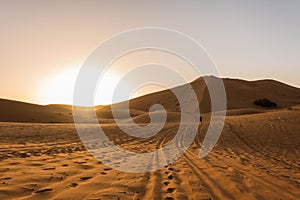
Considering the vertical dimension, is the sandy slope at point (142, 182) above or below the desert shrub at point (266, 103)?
below

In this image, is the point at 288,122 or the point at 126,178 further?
the point at 288,122

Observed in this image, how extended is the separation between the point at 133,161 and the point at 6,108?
27.4 meters

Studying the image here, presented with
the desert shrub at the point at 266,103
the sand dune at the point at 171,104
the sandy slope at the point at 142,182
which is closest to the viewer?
the sandy slope at the point at 142,182

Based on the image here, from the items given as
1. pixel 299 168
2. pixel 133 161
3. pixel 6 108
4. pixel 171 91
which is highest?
pixel 171 91

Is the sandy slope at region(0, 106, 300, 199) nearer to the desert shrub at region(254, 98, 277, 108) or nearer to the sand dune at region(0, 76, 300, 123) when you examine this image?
the sand dune at region(0, 76, 300, 123)

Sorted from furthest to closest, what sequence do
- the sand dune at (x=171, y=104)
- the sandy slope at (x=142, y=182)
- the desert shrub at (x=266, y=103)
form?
the desert shrub at (x=266, y=103) → the sand dune at (x=171, y=104) → the sandy slope at (x=142, y=182)

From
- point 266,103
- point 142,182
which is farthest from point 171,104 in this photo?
point 142,182

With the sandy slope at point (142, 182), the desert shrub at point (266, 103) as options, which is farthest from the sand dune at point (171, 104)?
the sandy slope at point (142, 182)

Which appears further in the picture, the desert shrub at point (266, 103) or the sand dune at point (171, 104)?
the desert shrub at point (266, 103)

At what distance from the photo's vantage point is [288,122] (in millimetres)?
17922

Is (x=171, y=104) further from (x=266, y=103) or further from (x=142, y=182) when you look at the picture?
(x=142, y=182)

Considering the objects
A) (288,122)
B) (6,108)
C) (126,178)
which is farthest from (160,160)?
(6,108)

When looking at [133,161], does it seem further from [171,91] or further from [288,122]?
[171,91]

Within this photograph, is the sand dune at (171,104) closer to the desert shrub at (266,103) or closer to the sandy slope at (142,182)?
the desert shrub at (266,103)
